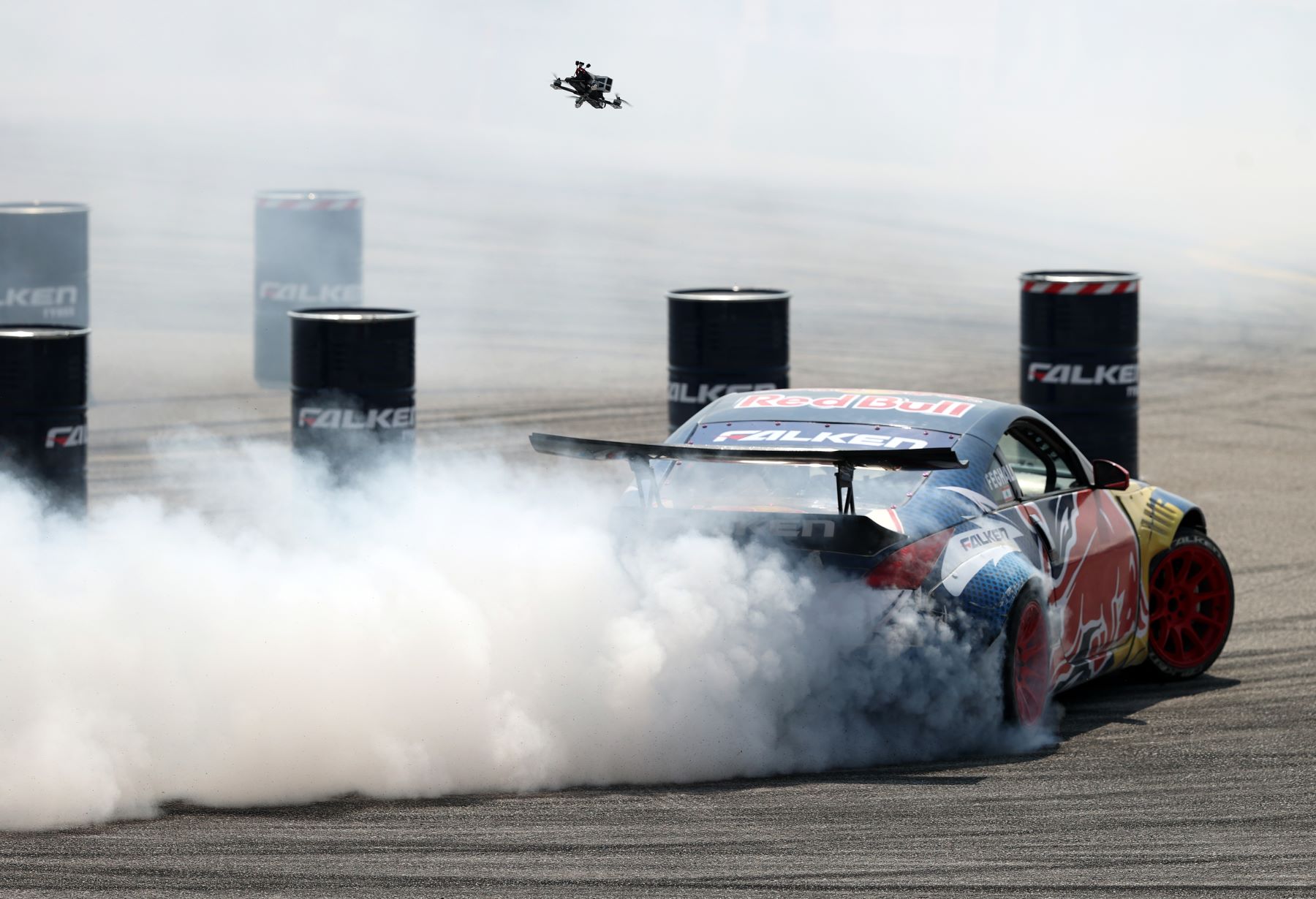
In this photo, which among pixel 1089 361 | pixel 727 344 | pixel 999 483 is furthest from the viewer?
pixel 1089 361

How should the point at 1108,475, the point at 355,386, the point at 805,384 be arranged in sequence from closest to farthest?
the point at 1108,475
the point at 355,386
the point at 805,384

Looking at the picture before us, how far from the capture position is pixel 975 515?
710 cm

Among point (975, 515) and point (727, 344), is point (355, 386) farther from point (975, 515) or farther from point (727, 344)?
point (975, 515)

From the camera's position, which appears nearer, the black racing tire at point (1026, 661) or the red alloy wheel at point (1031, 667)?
the black racing tire at point (1026, 661)

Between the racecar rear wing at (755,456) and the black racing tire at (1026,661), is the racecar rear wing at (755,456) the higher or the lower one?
the higher one

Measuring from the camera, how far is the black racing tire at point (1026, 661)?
22.4ft

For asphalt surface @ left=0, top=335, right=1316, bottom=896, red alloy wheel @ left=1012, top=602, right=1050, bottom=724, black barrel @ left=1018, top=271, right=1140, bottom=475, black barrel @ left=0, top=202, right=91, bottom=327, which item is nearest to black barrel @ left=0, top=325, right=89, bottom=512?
asphalt surface @ left=0, top=335, right=1316, bottom=896

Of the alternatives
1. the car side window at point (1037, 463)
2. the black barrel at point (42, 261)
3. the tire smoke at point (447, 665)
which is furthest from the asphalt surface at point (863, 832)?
the black barrel at point (42, 261)

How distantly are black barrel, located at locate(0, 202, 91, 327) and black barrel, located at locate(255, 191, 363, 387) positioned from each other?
82.4 inches

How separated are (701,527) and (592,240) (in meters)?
23.1

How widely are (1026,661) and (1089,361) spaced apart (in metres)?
4.84

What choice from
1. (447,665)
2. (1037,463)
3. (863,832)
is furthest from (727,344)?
(863,832)

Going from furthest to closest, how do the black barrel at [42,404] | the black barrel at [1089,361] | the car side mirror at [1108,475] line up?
the black barrel at [1089,361] → the black barrel at [42,404] → the car side mirror at [1108,475]

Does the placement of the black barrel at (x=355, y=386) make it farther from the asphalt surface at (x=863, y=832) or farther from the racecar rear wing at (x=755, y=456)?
the asphalt surface at (x=863, y=832)
